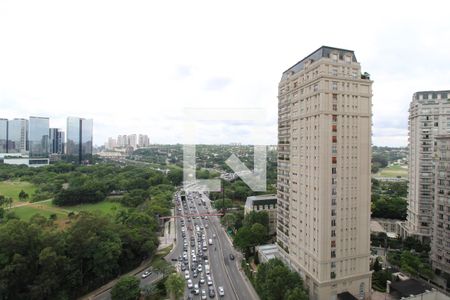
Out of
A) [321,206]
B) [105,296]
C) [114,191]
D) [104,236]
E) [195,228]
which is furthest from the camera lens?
[114,191]

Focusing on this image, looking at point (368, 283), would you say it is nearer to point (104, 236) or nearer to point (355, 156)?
point (355, 156)

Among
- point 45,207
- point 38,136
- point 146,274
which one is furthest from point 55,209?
point 38,136

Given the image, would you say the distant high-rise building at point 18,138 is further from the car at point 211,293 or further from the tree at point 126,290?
the car at point 211,293

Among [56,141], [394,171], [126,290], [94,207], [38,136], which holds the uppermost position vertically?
[38,136]

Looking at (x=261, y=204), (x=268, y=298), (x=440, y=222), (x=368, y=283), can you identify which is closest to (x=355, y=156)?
(x=368, y=283)

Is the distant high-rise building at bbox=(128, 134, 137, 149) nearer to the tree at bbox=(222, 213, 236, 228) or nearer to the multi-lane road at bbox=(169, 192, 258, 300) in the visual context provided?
the multi-lane road at bbox=(169, 192, 258, 300)

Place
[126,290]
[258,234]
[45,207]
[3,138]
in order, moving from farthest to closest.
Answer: [3,138] → [45,207] → [258,234] → [126,290]

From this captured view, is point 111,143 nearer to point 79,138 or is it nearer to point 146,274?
point 79,138

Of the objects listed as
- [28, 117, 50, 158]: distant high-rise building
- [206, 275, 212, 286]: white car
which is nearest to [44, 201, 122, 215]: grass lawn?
[206, 275, 212, 286]: white car
